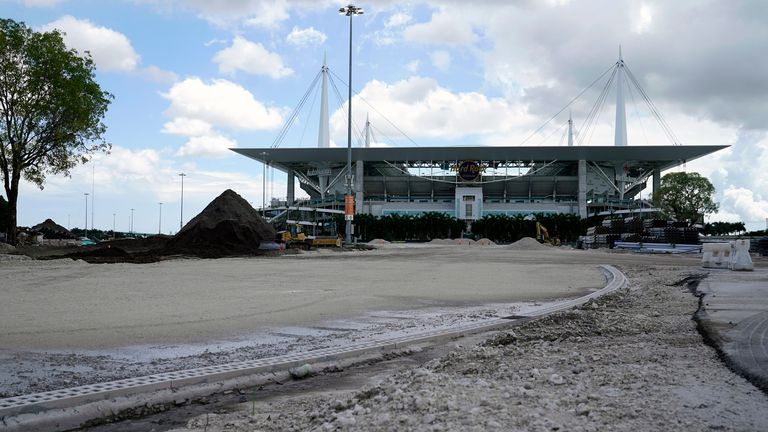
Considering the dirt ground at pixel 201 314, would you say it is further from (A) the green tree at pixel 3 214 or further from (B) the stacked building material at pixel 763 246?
(A) the green tree at pixel 3 214

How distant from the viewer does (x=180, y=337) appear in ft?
26.3

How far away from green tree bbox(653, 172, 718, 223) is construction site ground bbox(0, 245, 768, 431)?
8161 centimetres

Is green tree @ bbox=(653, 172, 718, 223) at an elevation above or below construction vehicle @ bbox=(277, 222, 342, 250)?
above

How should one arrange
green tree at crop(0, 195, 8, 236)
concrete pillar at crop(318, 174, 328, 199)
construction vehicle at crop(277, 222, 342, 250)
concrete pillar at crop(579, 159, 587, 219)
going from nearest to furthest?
construction vehicle at crop(277, 222, 342, 250) < green tree at crop(0, 195, 8, 236) < concrete pillar at crop(579, 159, 587, 219) < concrete pillar at crop(318, 174, 328, 199)

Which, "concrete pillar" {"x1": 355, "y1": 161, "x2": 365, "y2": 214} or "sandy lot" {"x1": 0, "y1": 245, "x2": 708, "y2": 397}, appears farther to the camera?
"concrete pillar" {"x1": 355, "y1": 161, "x2": 365, "y2": 214}

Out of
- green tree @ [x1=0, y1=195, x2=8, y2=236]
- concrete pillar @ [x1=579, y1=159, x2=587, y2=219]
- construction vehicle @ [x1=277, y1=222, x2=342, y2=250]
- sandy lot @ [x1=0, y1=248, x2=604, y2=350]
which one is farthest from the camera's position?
concrete pillar @ [x1=579, y1=159, x2=587, y2=219]

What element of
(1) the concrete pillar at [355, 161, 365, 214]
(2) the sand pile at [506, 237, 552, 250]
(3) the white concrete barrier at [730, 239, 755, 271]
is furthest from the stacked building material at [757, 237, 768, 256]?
(1) the concrete pillar at [355, 161, 365, 214]

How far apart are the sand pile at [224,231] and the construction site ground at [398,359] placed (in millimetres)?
20570

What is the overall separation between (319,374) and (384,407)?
209 centimetres

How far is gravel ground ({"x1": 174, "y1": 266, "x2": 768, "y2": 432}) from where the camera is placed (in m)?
3.86

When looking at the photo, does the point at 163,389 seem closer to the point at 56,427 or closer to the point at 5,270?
the point at 56,427

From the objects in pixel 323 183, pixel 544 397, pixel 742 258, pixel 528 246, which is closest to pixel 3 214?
pixel 528 246

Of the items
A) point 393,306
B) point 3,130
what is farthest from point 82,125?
point 393,306

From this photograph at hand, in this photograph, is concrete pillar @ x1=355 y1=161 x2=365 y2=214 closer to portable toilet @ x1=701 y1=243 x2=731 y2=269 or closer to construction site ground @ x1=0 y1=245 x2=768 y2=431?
portable toilet @ x1=701 y1=243 x2=731 y2=269
